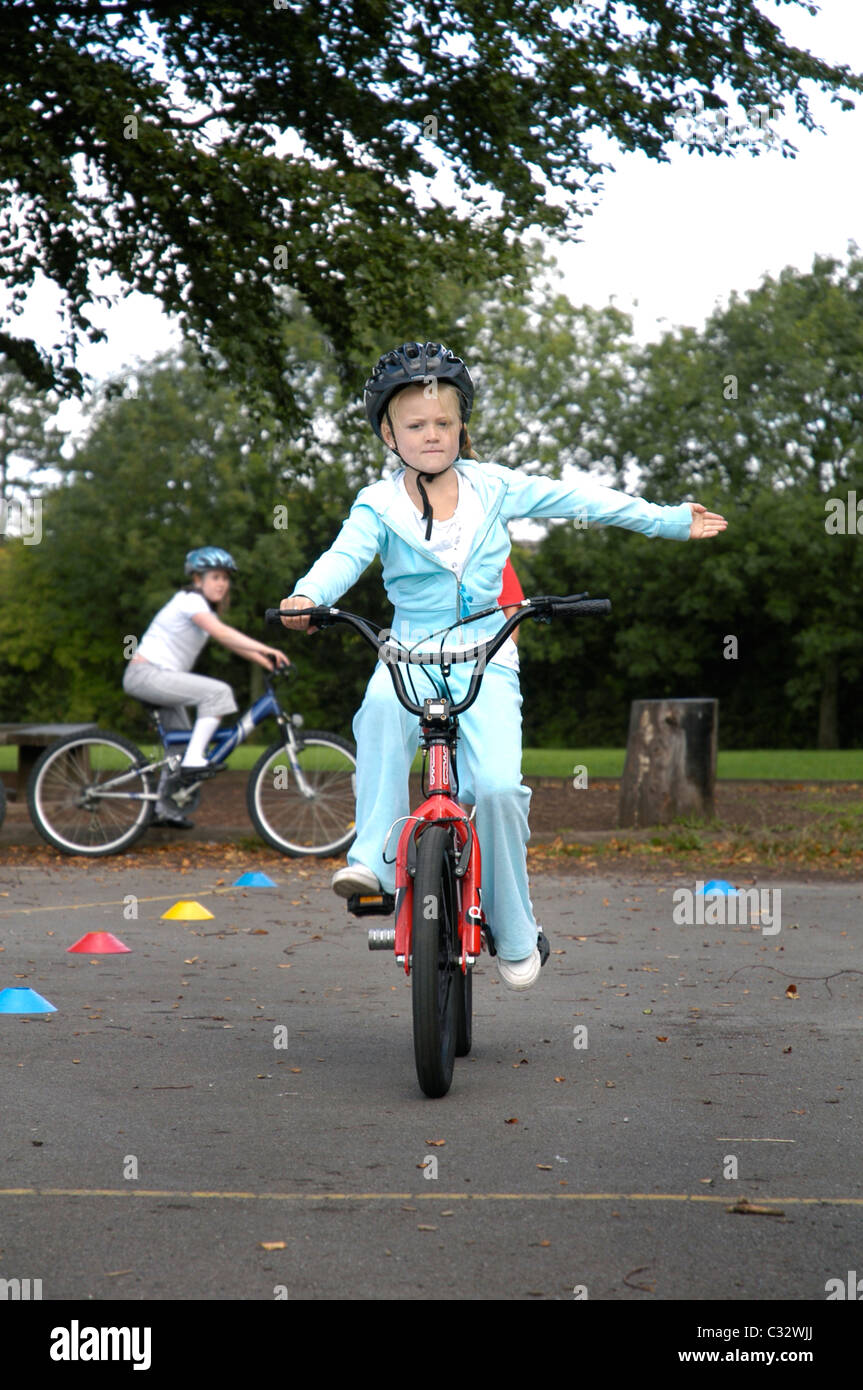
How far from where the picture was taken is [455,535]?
15.4 feet

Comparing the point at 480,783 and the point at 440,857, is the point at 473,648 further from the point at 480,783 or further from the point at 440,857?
the point at 440,857

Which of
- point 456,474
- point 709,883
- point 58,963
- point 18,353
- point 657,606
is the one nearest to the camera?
point 456,474

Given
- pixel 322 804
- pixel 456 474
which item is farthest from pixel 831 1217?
pixel 322 804

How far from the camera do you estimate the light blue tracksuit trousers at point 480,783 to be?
4.53 m

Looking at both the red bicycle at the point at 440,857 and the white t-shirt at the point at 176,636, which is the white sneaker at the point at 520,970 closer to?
the red bicycle at the point at 440,857

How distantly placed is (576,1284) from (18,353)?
46.9 feet

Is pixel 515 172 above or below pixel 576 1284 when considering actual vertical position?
above

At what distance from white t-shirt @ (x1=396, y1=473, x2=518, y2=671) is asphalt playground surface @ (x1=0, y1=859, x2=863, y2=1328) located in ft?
4.07

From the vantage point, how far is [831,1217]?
3.21 m

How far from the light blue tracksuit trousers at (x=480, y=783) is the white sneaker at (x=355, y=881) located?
33 millimetres

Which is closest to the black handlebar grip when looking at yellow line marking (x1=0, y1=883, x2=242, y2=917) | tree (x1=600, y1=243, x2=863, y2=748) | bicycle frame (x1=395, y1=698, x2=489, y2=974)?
bicycle frame (x1=395, y1=698, x2=489, y2=974)

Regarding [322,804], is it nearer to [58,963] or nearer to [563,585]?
[58,963]

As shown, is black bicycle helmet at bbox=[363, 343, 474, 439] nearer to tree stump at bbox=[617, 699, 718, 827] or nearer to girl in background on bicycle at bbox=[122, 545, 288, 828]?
girl in background on bicycle at bbox=[122, 545, 288, 828]

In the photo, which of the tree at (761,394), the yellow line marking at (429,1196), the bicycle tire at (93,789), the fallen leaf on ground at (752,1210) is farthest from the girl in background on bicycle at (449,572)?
the tree at (761,394)
